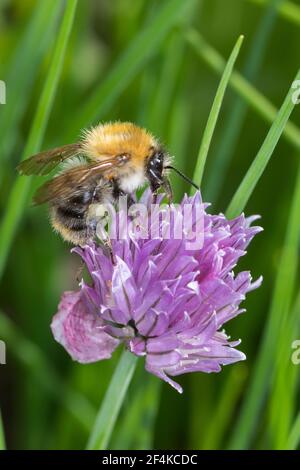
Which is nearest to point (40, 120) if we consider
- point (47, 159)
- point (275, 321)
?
point (47, 159)

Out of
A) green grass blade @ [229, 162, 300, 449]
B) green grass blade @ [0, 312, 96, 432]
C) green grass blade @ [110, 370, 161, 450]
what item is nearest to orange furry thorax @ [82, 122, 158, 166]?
green grass blade @ [229, 162, 300, 449]

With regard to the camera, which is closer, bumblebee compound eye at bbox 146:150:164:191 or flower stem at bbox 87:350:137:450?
flower stem at bbox 87:350:137:450

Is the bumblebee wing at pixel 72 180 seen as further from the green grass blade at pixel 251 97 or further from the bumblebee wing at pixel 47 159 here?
the green grass blade at pixel 251 97

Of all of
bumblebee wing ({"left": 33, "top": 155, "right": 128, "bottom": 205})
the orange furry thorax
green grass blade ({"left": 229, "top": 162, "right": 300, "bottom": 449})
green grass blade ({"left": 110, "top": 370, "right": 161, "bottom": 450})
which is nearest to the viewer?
bumblebee wing ({"left": 33, "top": 155, "right": 128, "bottom": 205})

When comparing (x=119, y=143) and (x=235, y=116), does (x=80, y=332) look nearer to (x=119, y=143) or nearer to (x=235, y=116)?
(x=119, y=143)

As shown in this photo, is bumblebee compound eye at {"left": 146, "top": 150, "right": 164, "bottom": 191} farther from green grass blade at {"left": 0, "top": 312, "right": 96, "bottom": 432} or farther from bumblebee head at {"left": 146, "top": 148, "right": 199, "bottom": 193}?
green grass blade at {"left": 0, "top": 312, "right": 96, "bottom": 432}

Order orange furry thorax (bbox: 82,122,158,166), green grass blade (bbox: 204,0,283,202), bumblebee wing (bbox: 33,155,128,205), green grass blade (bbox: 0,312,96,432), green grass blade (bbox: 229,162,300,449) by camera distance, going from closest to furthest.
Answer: bumblebee wing (bbox: 33,155,128,205), orange furry thorax (bbox: 82,122,158,166), green grass blade (bbox: 229,162,300,449), green grass blade (bbox: 204,0,283,202), green grass blade (bbox: 0,312,96,432)
